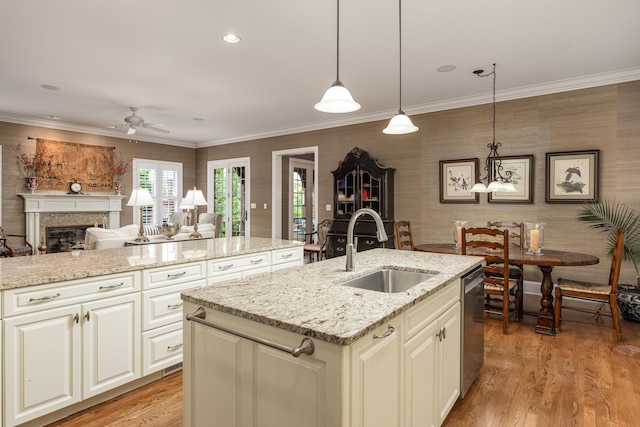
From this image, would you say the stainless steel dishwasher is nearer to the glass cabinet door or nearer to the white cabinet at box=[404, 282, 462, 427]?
the white cabinet at box=[404, 282, 462, 427]

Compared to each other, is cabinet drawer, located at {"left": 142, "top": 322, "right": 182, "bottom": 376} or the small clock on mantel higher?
the small clock on mantel

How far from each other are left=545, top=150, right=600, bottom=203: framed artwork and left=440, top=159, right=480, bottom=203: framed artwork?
0.90m

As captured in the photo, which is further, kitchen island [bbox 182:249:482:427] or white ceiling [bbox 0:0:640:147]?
white ceiling [bbox 0:0:640:147]

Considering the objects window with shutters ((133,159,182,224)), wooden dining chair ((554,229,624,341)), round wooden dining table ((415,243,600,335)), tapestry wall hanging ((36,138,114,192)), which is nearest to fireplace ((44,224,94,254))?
tapestry wall hanging ((36,138,114,192))

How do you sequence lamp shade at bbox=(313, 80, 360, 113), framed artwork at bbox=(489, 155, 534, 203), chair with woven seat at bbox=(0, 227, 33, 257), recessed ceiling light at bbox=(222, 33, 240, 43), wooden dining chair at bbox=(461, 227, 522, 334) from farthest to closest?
chair with woven seat at bbox=(0, 227, 33, 257)
framed artwork at bbox=(489, 155, 534, 203)
wooden dining chair at bbox=(461, 227, 522, 334)
recessed ceiling light at bbox=(222, 33, 240, 43)
lamp shade at bbox=(313, 80, 360, 113)

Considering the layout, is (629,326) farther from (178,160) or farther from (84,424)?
(178,160)

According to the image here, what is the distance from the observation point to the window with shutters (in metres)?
8.14

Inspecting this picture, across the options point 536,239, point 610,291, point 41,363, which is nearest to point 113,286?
point 41,363

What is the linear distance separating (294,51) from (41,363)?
322cm

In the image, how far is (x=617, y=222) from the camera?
4.11 m

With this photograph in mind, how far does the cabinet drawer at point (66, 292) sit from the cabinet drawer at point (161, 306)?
0.40 ft

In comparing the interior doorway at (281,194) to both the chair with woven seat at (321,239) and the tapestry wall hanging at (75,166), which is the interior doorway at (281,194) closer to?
the chair with woven seat at (321,239)

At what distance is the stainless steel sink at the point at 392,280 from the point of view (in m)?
2.14

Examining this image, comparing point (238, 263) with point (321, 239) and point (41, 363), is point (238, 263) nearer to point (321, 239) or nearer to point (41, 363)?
point (41, 363)
